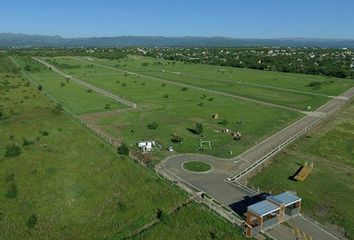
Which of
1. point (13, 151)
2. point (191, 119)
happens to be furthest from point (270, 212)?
point (191, 119)

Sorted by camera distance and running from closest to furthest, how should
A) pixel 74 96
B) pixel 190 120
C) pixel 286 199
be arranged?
pixel 286 199 → pixel 190 120 → pixel 74 96

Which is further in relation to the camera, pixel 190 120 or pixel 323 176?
pixel 190 120

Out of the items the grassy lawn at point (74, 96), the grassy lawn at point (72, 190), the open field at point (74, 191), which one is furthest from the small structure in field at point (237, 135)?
the grassy lawn at point (74, 96)

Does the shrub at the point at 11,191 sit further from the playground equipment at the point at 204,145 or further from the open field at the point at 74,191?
the playground equipment at the point at 204,145

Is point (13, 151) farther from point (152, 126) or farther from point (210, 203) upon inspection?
point (210, 203)

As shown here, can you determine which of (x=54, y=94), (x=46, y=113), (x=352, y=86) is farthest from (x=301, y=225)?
(x=352, y=86)

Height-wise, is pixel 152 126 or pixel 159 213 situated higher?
pixel 159 213

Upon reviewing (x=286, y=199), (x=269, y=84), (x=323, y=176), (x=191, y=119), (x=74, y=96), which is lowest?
(x=269, y=84)

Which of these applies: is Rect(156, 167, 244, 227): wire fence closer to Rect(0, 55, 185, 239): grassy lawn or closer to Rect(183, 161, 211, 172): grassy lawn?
Rect(0, 55, 185, 239): grassy lawn
